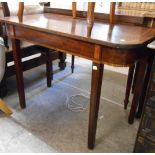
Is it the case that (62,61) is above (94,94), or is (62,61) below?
below

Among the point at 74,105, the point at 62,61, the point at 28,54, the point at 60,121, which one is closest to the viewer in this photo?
the point at 60,121

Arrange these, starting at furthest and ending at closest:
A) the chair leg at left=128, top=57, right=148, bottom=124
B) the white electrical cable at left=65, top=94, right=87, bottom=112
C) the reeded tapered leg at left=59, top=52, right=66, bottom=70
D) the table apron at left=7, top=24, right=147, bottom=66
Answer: the reeded tapered leg at left=59, top=52, right=66, bottom=70 → the white electrical cable at left=65, top=94, right=87, bottom=112 → the chair leg at left=128, top=57, right=148, bottom=124 → the table apron at left=7, top=24, right=147, bottom=66

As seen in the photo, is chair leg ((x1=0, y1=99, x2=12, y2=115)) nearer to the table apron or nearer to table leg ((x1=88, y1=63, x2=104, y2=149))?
the table apron

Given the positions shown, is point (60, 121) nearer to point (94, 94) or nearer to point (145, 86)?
point (94, 94)

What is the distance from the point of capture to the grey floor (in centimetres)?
124

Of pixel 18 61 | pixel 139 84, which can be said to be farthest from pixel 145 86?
pixel 18 61

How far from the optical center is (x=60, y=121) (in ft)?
4.81

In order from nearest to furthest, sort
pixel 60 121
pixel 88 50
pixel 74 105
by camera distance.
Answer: pixel 88 50
pixel 60 121
pixel 74 105

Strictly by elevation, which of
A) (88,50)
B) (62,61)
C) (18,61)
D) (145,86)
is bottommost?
(62,61)

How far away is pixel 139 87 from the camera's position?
130 centimetres

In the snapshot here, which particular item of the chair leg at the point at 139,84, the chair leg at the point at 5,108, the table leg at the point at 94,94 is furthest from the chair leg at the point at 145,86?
the chair leg at the point at 5,108

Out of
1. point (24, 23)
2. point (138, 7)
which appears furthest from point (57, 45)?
point (138, 7)

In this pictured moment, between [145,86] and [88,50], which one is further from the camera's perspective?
[145,86]

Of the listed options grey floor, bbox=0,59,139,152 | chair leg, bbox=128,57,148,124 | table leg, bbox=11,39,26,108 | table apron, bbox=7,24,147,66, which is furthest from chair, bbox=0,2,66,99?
chair leg, bbox=128,57,148,124
